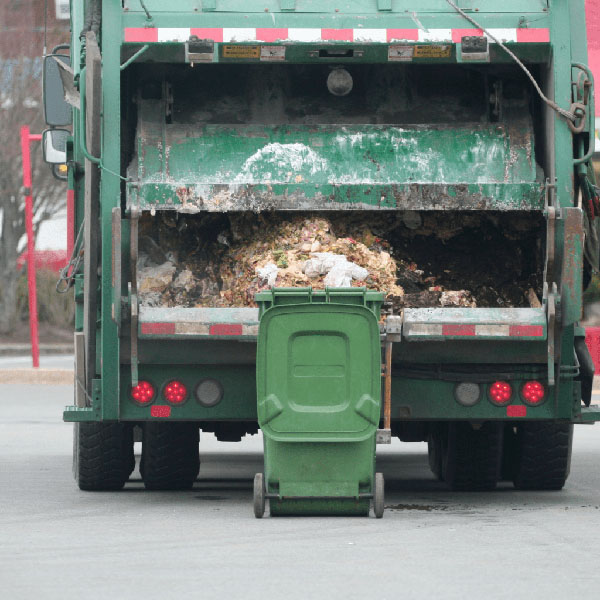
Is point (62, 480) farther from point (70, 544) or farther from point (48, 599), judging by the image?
point (48, 599)

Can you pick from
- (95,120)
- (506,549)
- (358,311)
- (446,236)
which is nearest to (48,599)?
(506,549)

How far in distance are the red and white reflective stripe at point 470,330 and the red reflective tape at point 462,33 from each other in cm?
144

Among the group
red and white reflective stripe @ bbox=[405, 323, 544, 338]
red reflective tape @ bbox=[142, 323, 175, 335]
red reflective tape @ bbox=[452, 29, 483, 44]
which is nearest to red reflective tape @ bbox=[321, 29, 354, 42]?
red reflective tape @ bbox=[452, 29, 483, 44]

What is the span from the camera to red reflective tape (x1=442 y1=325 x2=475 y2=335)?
8.05 m

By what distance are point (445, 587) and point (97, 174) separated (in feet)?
11.1

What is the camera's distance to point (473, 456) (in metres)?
9.42

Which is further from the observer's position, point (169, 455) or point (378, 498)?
point (169, 455)

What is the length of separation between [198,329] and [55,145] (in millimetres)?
2595

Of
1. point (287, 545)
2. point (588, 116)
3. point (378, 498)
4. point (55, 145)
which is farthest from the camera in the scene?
point (55, 145)

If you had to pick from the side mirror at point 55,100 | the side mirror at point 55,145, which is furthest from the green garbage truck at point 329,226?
the side mirror at point 55,145

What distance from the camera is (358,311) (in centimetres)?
794

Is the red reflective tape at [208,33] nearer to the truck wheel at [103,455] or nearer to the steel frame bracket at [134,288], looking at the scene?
the steel frame bracket at [134,288]

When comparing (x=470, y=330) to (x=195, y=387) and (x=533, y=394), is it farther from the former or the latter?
(x=195, y=387)

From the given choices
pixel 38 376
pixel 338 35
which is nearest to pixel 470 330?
pixel 338 35
